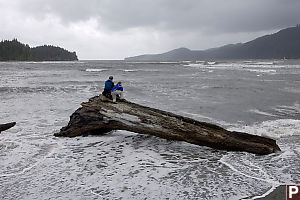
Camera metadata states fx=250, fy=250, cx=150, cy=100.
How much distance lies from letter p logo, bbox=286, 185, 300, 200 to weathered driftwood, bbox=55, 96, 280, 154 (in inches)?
67.4

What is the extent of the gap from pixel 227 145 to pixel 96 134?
418 cm

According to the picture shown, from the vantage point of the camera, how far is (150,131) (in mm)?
6984

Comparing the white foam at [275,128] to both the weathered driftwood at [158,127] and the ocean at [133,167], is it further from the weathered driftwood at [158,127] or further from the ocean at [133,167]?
the weathered driftwood at [158,127]

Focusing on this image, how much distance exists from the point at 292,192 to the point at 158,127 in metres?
3.50

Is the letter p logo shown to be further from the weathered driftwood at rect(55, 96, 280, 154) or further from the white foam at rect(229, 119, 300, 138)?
the white foam at rect(229, 119, 300, 138)

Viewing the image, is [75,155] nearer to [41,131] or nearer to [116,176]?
[116,176]

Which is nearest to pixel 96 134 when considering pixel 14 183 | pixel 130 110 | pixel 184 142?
pixel 130 110

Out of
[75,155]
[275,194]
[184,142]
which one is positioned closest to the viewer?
[275,194]

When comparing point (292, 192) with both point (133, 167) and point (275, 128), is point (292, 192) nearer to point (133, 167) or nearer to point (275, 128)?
point (133, 167)

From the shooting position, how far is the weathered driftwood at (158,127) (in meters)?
6.69

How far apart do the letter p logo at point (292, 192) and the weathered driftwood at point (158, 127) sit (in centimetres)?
171

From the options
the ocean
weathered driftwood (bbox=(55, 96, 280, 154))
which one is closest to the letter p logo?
the ocean

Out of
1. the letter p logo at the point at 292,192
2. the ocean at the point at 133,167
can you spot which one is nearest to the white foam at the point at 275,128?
the ocean at the point at 133,167

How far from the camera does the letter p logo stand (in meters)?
4.38
